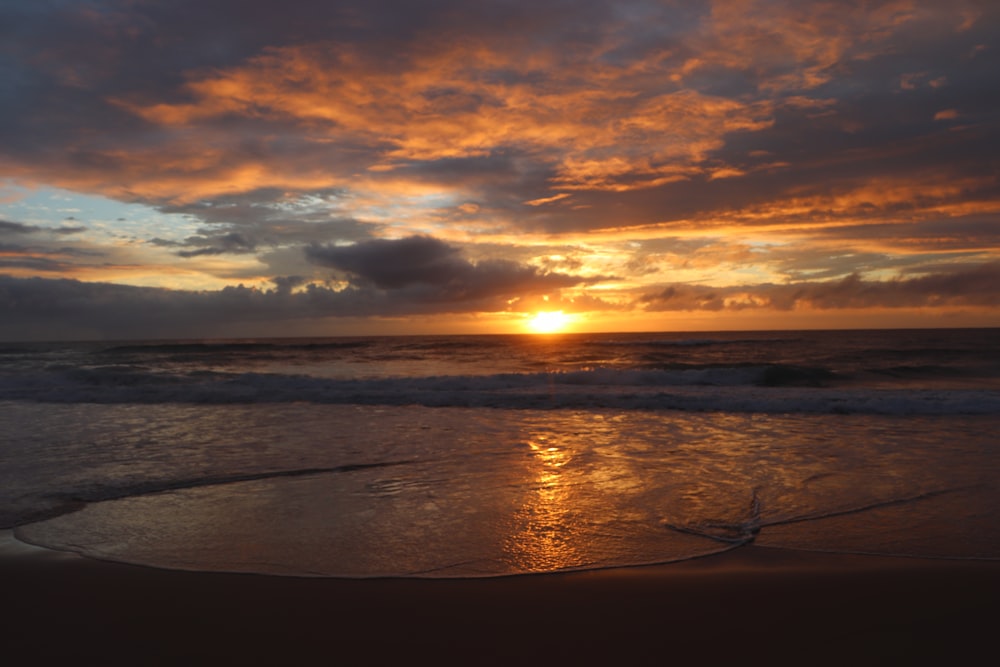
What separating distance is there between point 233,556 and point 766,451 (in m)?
7.21

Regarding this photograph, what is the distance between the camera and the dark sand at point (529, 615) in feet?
10.6

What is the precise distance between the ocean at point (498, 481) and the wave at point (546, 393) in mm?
185

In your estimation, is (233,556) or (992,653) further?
(233,556)

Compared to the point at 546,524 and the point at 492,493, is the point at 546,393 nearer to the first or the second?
the point at 492,493

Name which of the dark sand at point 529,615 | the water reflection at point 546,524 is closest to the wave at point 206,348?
the water reflection at point 546,524

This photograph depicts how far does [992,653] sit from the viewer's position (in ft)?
10.4

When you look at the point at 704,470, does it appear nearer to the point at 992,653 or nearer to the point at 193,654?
the point at 992,653

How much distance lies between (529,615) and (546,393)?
13.7m

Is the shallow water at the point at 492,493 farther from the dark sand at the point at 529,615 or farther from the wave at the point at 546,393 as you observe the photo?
the wave at the point at 546,393

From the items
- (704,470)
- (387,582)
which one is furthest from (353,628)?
(704,470)

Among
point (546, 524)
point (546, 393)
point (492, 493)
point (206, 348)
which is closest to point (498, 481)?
point (492, 493)

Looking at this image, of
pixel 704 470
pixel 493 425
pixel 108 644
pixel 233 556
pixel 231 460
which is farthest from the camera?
pixel 493 425

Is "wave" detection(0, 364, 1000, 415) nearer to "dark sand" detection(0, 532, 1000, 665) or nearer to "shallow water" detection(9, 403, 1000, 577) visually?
"shallow water" detection(9, 403, 1000, 577)

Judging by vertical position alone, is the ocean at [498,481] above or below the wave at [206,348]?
below
